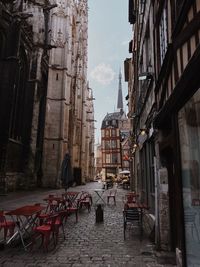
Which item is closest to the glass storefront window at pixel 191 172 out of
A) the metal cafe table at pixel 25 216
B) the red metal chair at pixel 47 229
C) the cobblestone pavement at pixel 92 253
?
the cobblestone pavement at pixel 92 253

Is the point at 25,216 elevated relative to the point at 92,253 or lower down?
elevated

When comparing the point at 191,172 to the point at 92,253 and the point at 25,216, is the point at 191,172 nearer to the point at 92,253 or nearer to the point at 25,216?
the point at 92,253

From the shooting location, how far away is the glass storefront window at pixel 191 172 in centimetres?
348

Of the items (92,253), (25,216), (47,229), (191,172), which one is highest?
(191,172)

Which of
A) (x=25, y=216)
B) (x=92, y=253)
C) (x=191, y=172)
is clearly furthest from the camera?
(x=25, y=216)

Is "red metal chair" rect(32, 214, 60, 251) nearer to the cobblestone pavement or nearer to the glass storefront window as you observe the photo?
the cobblestone pavement

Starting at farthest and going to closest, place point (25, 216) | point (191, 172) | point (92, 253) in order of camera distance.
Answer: point (25, 216)
point (92, 253)
point (191, 172)

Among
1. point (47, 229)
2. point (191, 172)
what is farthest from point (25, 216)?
point (191, 172)

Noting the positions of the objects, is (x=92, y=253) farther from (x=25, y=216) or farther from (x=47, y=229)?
(x=25, y=216)

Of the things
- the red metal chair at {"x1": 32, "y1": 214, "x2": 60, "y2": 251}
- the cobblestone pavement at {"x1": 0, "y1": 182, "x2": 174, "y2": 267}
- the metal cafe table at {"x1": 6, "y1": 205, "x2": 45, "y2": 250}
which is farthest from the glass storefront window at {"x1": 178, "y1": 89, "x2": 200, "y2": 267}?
the metal cafe table at {"x1": 6, "y1": 205, "x2": 45, "y2": 250}

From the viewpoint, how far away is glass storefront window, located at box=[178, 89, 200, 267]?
11.4 ft

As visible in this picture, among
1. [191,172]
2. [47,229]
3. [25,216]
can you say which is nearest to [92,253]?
[47,229]

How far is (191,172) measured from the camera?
3.72m

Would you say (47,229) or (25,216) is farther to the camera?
(25,216)
